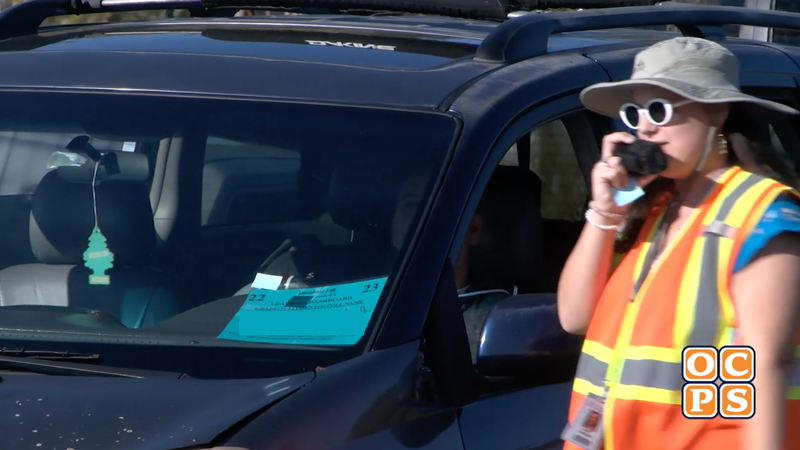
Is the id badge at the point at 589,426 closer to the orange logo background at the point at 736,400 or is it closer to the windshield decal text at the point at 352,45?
the orange logo background at the point at 736,400

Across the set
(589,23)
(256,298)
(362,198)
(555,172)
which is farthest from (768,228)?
(555,172)

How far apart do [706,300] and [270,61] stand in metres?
1.34

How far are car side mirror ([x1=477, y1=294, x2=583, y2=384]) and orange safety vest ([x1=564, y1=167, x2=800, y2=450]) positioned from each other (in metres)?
0.30

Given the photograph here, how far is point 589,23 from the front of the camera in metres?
2.89

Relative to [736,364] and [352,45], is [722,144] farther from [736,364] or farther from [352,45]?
[352,45]

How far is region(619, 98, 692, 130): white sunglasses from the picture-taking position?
1952 millimetres

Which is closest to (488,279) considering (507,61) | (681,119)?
(507,61)

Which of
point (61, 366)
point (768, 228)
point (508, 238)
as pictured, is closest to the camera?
point (768, 228)

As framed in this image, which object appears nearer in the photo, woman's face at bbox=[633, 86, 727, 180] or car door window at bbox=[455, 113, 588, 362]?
woman's face at bbox=[633, 86, 727, 180]

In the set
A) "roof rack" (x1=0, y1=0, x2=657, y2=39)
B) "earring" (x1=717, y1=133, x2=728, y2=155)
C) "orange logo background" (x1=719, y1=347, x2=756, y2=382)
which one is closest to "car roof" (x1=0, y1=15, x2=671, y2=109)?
"roof rack" (x1=0, y1=0, x2=657, y2=39)

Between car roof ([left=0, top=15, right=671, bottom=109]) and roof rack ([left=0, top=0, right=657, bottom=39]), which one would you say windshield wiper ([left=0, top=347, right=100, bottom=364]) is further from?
roof rack ([left=0, top=0, right=657, bottom=39])

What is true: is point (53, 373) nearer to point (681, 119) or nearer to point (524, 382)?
point (524, 382)

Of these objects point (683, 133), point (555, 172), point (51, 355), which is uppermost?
point (683, 133)

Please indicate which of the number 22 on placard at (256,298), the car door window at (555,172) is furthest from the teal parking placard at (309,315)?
the car door window at (555,172)
